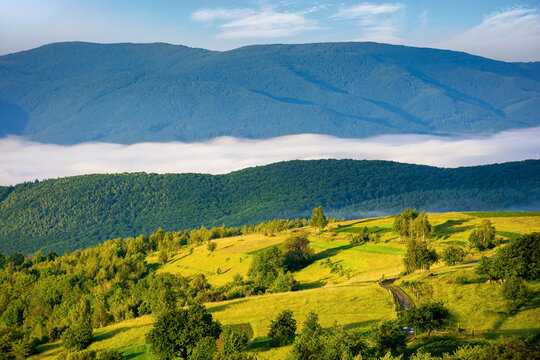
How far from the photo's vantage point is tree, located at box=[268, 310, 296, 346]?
71.4m

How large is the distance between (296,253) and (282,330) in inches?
2183

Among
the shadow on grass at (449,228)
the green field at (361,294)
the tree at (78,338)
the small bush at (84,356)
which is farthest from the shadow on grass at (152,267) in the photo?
the small bush at (84,356)

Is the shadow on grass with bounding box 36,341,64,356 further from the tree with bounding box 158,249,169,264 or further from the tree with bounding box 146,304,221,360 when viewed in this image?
the tree with bounding box 158,249,169,264

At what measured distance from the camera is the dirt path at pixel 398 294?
79725 millimetres

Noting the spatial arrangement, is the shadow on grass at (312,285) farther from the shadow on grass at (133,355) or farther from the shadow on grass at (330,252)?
the shadow on grass at (133,355)

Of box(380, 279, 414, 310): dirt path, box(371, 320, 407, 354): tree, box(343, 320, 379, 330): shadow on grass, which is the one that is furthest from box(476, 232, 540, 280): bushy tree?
box(371, 320, 407, 354): tree

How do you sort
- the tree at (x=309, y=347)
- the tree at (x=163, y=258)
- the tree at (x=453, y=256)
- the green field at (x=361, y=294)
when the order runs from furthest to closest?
the tree at (x=163, y=258) → the tree at (x=453, y=256) → the green field at (x=361, y=294) → the tree at (x=309, y=347)

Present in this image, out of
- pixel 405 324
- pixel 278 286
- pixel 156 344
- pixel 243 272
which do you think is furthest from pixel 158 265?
pixel 405 324

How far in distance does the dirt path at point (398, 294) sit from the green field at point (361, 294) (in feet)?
3.75

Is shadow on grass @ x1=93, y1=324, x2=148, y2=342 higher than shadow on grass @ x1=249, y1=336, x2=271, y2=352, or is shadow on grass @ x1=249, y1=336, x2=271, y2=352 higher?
shadow on grass @ x1=249, y1=336, x2=271, y2=352

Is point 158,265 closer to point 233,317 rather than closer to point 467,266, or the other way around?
point 233,317

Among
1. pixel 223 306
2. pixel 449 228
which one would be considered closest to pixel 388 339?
pixel 223 306

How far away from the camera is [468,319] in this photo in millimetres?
69938

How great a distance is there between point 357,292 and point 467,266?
A: 20.5m
